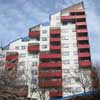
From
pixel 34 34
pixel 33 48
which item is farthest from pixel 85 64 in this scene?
pixel 34 34

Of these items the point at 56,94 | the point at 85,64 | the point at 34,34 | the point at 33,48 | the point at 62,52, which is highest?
the point at 34,34

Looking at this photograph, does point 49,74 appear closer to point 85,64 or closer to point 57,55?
point 57,55

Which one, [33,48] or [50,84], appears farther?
[33,48]

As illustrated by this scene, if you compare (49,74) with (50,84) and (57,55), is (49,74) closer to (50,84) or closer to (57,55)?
(50,84)

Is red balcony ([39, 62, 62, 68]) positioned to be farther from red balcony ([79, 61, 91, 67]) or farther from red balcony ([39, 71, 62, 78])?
red balcony ([79, 61, 91, 67])

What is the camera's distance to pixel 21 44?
244 feet

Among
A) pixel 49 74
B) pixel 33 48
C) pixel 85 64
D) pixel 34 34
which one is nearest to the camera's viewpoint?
pixel 49 74

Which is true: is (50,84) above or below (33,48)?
below

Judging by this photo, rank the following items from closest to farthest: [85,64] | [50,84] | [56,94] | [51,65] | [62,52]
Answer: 1. [56,94]
2. [50,84]
3. [85,64]
4. [51,65]
5. [62,52]

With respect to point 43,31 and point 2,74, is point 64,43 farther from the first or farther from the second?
point 2,74

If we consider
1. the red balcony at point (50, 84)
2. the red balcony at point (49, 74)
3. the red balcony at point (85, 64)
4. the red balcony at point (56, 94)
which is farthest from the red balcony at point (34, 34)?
the red balcony at point (56, 94)

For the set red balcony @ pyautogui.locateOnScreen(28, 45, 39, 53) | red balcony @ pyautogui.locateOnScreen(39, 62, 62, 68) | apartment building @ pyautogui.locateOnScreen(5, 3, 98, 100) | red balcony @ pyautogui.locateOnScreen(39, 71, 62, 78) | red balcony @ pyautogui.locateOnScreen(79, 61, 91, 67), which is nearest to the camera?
apartment building @ pyautogui.locateOnScreen(5, 3, 98, 100)

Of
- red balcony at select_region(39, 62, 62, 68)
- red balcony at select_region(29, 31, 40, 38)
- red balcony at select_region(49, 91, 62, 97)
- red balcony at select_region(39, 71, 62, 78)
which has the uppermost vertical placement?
red balcony at select_region(29, 31, 40, 38)

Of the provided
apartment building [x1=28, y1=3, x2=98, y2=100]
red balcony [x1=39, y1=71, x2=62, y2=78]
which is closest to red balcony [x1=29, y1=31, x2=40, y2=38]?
apartment building [x1=28, y1=3, x2=98, y2=100]
